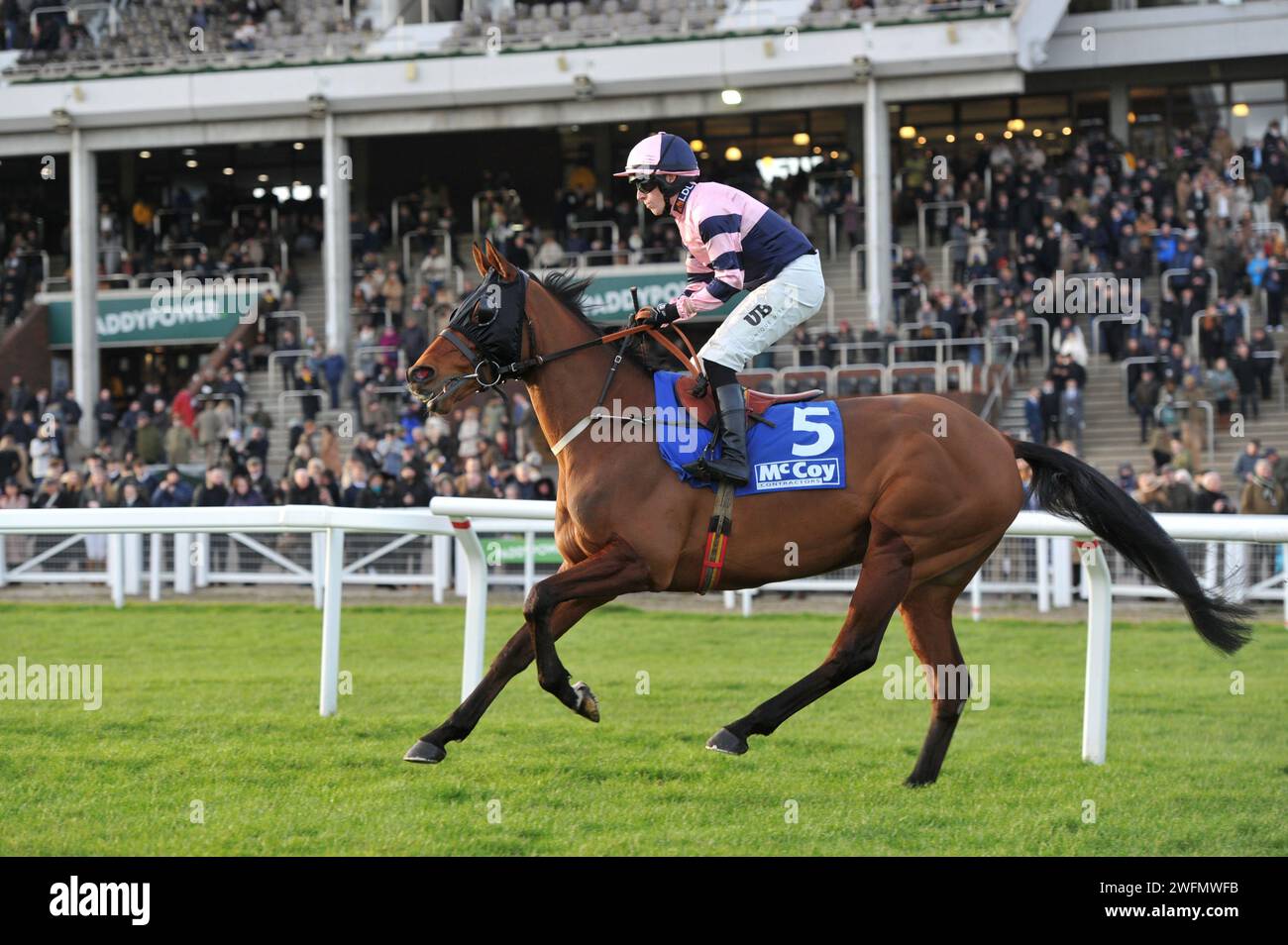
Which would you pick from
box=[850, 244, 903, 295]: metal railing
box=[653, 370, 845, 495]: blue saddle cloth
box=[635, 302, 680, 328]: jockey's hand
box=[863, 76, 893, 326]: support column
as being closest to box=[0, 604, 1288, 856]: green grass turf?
box=[653, 370, 845, 495]: blue saddle cloth

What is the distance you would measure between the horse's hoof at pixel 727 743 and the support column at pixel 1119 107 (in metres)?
22.7

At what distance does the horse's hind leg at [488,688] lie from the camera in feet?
17.6

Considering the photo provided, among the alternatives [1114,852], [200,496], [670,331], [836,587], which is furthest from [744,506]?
[200,496]

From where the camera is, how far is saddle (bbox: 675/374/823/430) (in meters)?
5.68

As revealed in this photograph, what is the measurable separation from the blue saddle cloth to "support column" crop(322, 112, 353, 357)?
1746 centimetres

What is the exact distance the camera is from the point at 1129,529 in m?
5.98

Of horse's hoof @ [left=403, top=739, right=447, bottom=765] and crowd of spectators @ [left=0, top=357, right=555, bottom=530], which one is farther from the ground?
crowd of spectators @ [left=0, top=357, right=555, bottom=530]

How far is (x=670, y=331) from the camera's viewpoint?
6215 millimetres

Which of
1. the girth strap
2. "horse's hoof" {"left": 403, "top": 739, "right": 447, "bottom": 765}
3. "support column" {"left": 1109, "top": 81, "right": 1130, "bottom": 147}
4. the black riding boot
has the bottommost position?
"horse's hoof" {"left": 403, "top": 739, "right": 447, "bottom": 765}

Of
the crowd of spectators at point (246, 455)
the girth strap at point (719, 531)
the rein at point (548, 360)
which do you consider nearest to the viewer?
the girth strap at point (719, 531)

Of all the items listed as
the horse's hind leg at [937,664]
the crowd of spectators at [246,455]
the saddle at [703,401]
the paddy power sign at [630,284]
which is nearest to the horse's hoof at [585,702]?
the saddle at [703,401]

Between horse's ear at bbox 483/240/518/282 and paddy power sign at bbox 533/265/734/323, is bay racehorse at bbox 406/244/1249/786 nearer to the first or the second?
horse's ear at bbox 483/240/518/282

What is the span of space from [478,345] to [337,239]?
18158 mm

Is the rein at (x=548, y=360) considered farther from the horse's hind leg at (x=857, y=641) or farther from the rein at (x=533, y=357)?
the horse's hind leg at (x=857, y=641)
